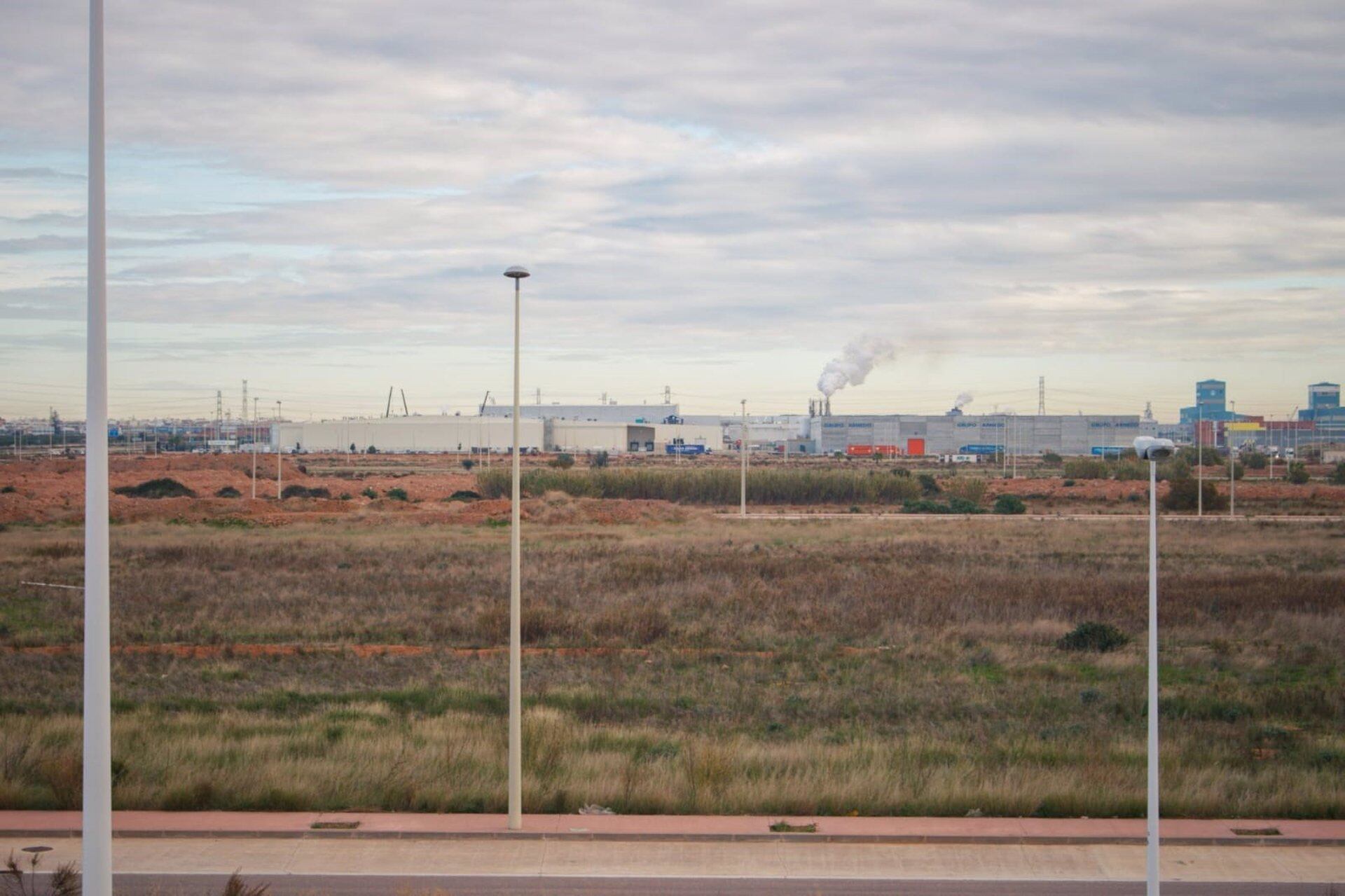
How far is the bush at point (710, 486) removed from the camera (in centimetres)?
8444

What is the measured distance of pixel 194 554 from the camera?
43906 mm

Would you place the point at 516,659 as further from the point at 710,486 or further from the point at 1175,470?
the point at 1175,470

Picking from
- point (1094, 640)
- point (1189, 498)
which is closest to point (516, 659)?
point (1094, 640)

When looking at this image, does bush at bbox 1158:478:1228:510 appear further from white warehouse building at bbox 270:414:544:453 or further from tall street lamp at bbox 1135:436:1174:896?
white warehouse building at bbox 270:414:544:453

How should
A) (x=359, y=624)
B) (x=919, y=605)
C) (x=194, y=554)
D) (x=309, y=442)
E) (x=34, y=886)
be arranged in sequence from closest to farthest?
1. (x=34, y=886)
2. (x=359, y=624)
3. (x=919, y=605)
4. (x=194, y=554)
5. (x=309, y=442)

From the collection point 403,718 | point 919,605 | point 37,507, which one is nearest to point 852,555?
point 919,605

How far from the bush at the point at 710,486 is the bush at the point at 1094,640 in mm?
57195

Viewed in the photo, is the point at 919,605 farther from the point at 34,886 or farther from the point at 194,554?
the point at 194,554

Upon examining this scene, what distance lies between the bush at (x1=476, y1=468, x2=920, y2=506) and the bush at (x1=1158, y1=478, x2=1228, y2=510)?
1808 centimetres

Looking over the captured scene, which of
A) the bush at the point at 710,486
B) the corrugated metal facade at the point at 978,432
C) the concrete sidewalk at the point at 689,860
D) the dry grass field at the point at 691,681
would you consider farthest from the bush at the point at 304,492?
the corrugated metal facade at the point at 978,432

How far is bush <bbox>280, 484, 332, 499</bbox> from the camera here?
78.1m

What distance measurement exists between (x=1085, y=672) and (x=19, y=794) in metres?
18.8

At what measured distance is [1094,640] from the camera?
2652 cm

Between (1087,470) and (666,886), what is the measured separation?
102 metres
